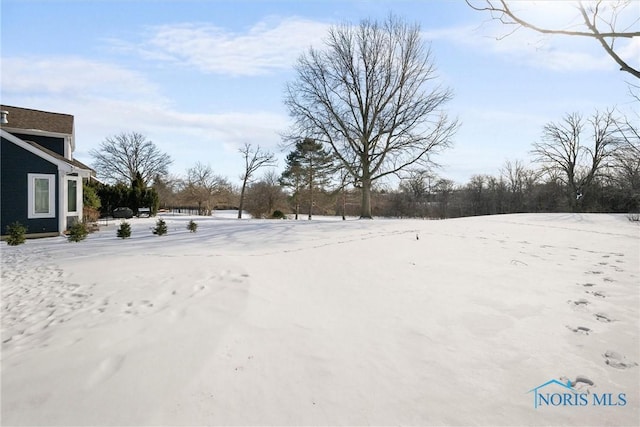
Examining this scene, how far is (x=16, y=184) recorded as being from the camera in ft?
41.1

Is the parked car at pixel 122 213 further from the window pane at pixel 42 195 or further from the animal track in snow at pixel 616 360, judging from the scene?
the animal track in snow at pixel 616 360

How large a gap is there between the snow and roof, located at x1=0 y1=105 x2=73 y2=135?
45.9ft

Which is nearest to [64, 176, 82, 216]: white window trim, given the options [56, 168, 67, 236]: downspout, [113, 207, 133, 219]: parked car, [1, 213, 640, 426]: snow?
[56, 168, 67, 236]: downspout

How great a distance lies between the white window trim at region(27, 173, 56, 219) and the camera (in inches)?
503

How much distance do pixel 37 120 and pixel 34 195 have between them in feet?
25.2

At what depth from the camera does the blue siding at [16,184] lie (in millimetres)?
12297

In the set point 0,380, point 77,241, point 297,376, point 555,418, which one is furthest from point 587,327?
point 77,241

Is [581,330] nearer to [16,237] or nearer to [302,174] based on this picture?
[16,237]

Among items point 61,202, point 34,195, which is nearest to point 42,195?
point 34,195

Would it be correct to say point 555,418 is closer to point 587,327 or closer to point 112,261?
point 587,327

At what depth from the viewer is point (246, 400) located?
8.98 ft

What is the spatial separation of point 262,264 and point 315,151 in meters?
25.9

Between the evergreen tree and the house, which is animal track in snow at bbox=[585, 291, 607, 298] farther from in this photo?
the evergreen tree

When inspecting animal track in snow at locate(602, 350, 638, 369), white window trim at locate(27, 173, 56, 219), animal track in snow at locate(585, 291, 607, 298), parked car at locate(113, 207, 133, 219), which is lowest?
animal track in snow at locate(602, 350, 638, 369)
